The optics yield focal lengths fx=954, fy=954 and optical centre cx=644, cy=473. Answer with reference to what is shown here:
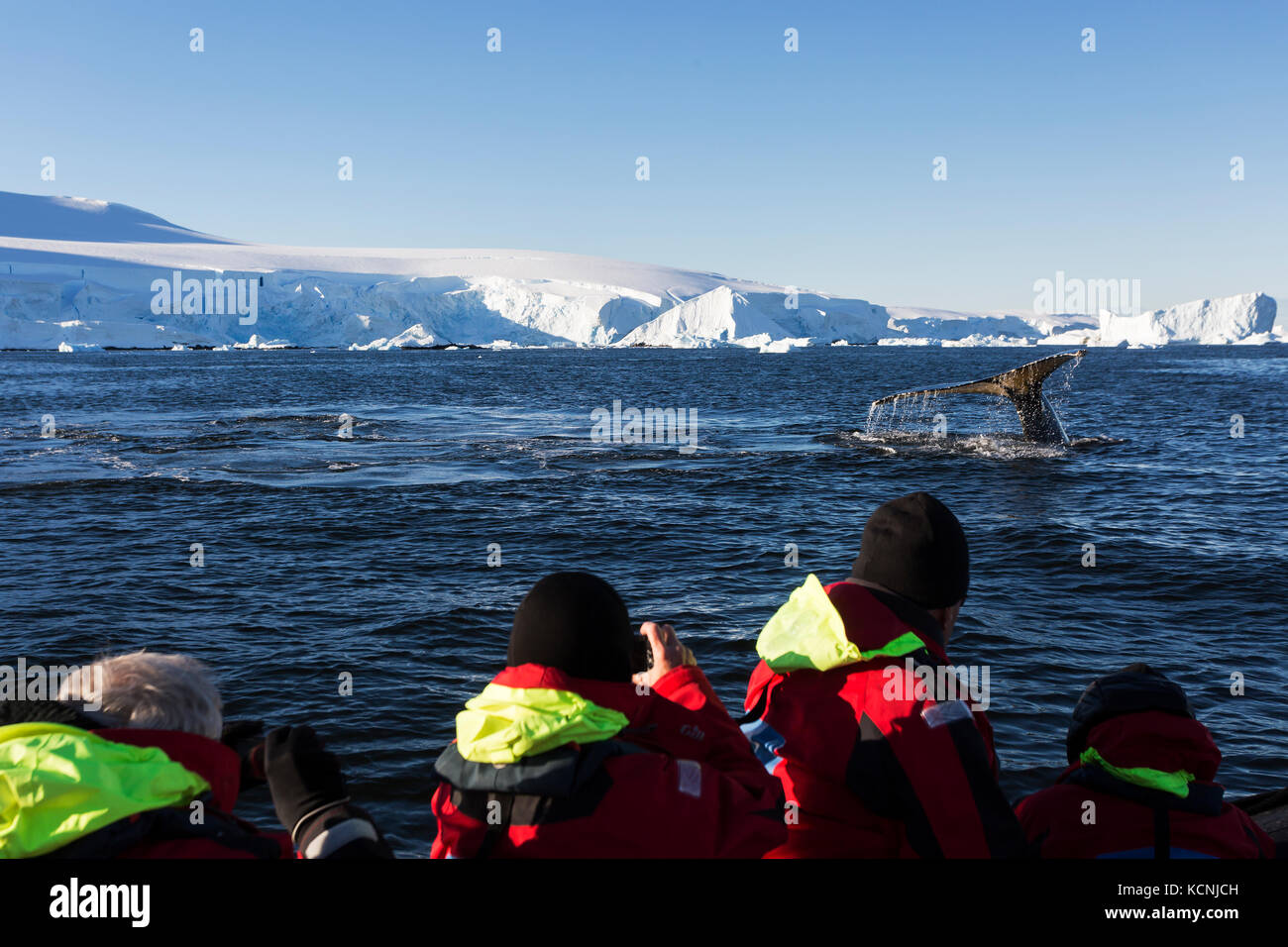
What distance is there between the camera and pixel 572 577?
11.4 feet

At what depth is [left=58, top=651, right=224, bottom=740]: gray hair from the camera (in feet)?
10.5

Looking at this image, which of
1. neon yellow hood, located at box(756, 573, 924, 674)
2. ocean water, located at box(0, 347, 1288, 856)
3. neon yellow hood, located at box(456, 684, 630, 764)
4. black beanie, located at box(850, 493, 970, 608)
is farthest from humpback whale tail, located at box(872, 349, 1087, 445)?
neon yellow hood, located at box(456, 684, 630, 764)

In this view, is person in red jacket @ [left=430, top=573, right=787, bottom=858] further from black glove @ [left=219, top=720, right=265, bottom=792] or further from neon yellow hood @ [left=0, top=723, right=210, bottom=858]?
neon yellow hood @ [left=0, top=723, right=210, bottom=858]

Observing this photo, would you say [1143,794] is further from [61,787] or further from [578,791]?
[61,787]

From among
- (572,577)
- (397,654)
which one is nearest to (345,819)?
(572,577)

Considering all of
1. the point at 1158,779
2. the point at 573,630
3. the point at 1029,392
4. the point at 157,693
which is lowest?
the point at 1158,779

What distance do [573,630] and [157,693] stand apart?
1.42 meters

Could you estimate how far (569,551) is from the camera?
18.9m

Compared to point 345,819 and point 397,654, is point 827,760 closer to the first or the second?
point 345,819

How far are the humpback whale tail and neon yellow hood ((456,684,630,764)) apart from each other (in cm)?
3340

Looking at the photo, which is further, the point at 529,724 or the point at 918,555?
the point at 918,555

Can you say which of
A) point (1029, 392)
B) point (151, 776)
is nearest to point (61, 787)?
point (151, 776)

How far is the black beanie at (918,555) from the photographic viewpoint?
3951 millimetres
